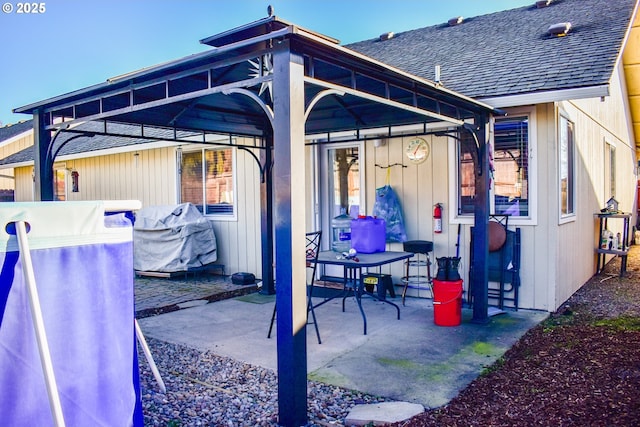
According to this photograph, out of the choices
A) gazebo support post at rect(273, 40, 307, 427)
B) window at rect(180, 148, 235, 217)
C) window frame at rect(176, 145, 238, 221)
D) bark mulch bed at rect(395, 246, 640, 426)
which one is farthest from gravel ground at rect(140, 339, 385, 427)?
window at rect(180, 148, 235, 217)

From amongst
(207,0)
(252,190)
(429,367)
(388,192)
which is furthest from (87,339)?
(207,0)

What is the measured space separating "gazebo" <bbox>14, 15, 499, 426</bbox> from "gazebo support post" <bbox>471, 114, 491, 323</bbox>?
0.04 feet

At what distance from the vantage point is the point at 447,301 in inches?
207

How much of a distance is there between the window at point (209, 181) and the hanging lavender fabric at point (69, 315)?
22.8 feet

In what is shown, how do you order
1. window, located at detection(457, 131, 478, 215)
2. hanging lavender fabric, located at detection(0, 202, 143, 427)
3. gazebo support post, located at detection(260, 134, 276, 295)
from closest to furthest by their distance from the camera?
hanging lavender fabric, located at detection(0, 202, 143, 427) → window, located at detection(457, 131, 478, 215) → gazebo support post, located at detection(260, 134, 276, 295)

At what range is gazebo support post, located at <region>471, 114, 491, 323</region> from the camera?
542 centimetres

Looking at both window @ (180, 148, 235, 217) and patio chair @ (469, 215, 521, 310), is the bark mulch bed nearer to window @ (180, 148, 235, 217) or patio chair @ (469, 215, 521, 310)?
patio chair @ (469, 215, 521, 310)

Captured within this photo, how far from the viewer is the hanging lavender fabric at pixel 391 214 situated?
6.69m

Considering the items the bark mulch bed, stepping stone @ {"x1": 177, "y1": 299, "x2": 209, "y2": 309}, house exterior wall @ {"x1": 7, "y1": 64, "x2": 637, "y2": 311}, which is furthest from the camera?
stepping stone @ {"x1": 177, "y1": 299, "x2": 209, "y2": 309}

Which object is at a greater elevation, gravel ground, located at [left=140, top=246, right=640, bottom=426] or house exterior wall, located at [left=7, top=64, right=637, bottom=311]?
house exterior wall, located at [left=7, top=64, right=637, bottom=311]

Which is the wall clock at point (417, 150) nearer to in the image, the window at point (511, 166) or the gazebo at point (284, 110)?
the gazebo at point (284, 110)

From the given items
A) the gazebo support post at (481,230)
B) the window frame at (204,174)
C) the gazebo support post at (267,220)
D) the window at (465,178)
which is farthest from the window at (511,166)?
the window frame at (204,174)

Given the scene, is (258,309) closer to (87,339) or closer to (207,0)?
(87,339)

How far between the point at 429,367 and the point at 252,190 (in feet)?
17.2
